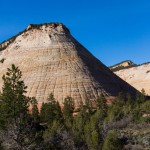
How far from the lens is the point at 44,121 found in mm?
53062

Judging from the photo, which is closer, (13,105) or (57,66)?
(13,105)

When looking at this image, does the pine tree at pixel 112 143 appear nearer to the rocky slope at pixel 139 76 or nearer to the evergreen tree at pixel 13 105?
the evergreen tree at pixel 13 105

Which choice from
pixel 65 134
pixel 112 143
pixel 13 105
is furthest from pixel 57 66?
pixel 112 143

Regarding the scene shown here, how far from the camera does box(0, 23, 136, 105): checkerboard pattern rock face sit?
232 ft

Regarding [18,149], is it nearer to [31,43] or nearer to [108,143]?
[108,143]

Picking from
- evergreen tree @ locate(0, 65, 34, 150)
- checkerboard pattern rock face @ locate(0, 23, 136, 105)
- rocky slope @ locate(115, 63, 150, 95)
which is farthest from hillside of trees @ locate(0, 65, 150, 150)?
rocky slope @ locate(115, 63, 150, 95)

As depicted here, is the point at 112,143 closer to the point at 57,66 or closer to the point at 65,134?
the point at 65,134

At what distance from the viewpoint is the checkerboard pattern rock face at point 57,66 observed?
70.6m

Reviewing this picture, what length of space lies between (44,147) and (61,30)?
6048cm

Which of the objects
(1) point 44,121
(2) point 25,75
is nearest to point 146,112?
(1) point 44,121

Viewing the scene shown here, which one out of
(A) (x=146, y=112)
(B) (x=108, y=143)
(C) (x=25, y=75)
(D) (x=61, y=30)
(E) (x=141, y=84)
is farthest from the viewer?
(E) (x=141, y=84)

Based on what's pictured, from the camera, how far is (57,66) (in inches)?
3073

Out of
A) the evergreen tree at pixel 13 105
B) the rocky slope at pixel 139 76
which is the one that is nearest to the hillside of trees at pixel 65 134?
the evergreen tree at pixel 13 105

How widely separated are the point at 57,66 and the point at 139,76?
60369 millimetres
